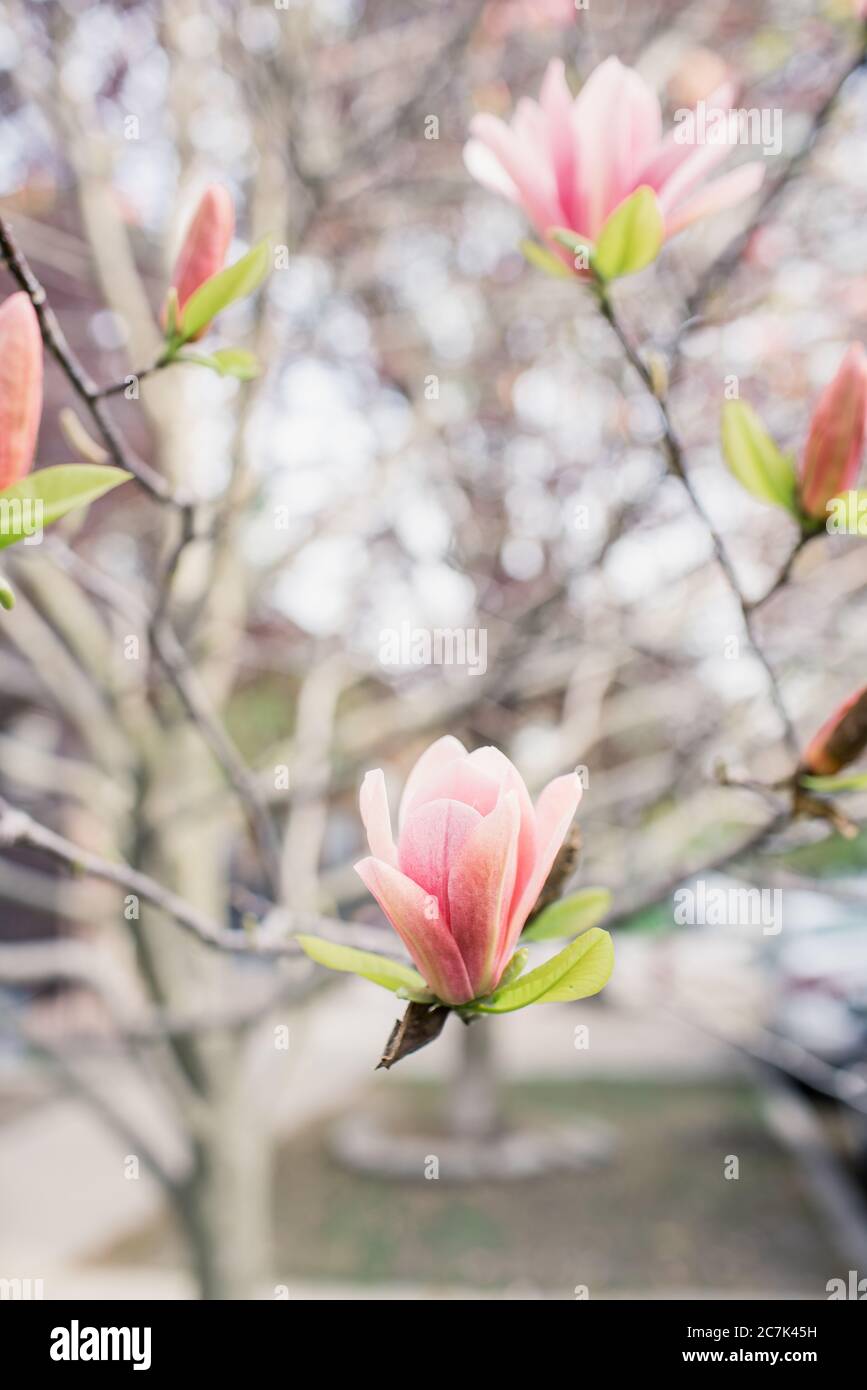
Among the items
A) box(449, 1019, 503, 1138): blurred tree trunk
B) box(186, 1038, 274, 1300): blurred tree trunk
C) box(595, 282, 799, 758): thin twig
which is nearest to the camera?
box(595, 282, 799, 758): thin twig

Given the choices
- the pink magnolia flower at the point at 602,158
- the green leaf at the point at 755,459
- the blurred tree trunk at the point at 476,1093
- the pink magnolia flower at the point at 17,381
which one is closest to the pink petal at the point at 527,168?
the pink magnolia flower at the point at 602,158

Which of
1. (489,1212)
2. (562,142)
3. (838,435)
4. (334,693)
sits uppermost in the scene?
(334,693)

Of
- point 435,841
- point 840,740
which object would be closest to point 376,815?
point 435,841

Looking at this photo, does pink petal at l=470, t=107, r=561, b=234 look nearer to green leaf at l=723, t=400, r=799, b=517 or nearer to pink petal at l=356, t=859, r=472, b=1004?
green leaf at l=723, t=400, r=799, b=517

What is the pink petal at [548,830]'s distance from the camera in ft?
1.79

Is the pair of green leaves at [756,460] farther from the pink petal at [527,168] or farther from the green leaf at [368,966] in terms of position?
the green leaf at [368,966]

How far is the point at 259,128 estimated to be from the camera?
8.27 ft

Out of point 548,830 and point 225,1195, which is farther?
point 225,1195

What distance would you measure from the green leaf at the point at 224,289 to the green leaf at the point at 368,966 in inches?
15.8

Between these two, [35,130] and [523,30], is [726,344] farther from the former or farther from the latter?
[35,130]

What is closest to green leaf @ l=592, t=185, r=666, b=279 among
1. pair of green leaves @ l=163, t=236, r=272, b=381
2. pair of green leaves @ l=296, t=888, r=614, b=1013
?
pair of green leaves @ l=163, t=236, r=272, b=381

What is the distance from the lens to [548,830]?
1.82ft

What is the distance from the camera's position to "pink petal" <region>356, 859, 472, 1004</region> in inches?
21.2

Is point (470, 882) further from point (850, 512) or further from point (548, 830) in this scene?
point (850, 512)
